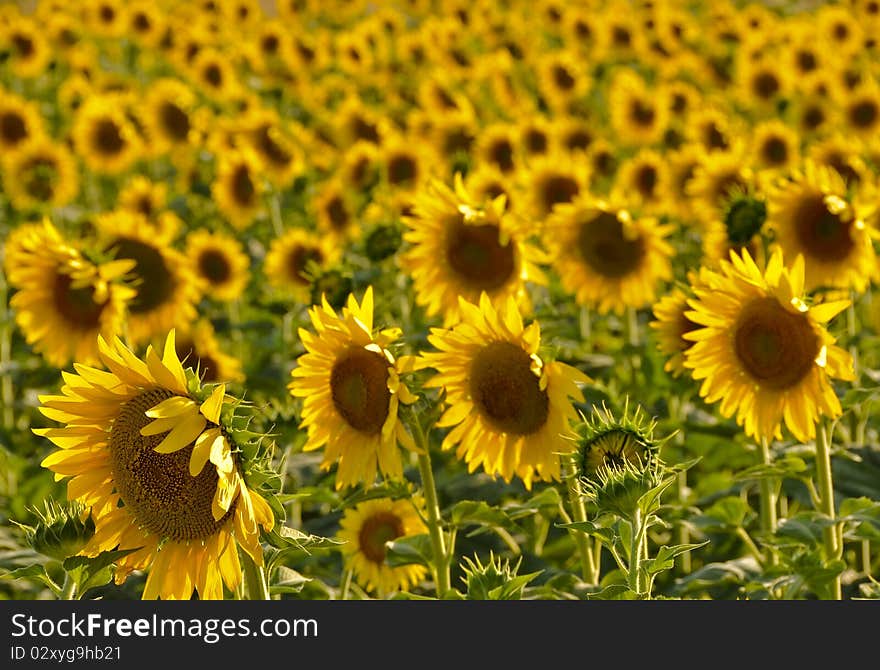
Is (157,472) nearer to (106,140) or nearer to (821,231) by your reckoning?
(821,231)

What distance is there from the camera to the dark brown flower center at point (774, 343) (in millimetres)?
2809

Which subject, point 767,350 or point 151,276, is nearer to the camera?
point 767,350

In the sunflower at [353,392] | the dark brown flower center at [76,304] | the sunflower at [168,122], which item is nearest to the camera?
the sunflower at [353,392]

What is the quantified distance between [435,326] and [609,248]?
77 cm

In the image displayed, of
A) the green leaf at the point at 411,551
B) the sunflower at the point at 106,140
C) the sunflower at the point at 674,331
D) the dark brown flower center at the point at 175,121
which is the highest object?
the dark brown flower center at the point at 175,121

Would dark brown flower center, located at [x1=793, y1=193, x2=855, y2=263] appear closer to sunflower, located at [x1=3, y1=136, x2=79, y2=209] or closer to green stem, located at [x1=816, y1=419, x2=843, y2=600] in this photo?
green stem, located at [x1=816, y1=419, x2=843, y2=600]

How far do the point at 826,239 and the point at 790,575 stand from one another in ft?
4.89

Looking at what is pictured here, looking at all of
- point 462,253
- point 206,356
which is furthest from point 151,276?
point 462,253

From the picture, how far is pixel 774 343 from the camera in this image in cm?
288

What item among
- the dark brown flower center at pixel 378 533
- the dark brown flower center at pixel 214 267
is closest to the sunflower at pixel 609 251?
the dark brown flower center at pixel 378 533

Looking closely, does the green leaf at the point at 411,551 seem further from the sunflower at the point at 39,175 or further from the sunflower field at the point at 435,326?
the sunflower at the point at 39,175

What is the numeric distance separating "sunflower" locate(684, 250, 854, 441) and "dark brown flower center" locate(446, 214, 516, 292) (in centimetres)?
99

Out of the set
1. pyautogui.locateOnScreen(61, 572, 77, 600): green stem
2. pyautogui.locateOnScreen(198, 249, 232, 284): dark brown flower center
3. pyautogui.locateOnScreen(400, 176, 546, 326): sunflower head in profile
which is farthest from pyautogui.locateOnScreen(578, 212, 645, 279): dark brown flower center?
pyautogui.locateOnScreen(61, 572, 77, 600): green stem

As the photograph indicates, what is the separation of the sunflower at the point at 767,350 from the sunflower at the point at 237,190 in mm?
4154
